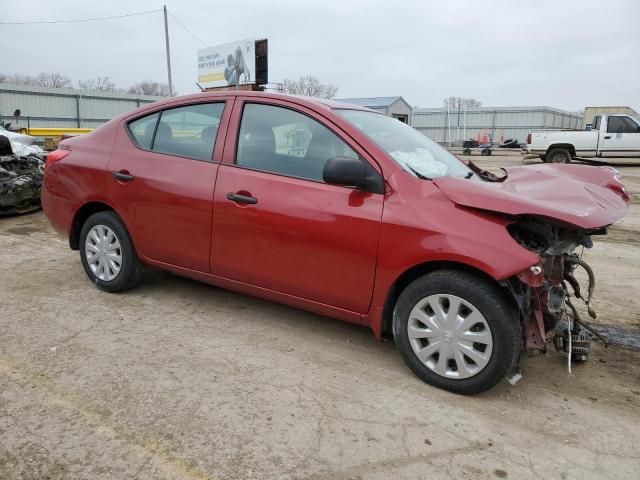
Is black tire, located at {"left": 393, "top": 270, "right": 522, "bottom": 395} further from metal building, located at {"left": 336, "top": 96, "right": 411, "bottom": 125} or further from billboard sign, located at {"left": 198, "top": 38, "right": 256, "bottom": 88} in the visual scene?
metal building, located at {"left": 336, "top": 96, "right": 411, "bottom": 125}

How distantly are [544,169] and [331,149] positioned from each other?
1.76 m

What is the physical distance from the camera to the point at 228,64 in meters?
29.9

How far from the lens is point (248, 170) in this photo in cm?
366

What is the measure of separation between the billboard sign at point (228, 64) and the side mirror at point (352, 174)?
22.6m

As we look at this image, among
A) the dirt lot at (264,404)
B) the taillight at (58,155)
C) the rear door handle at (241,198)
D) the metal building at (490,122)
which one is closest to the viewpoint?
the dirt lot at (264,404)

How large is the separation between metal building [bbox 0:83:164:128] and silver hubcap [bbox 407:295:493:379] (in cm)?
2828

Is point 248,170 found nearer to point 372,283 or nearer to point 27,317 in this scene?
point 372,283

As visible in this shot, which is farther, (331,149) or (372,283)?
(331,149)

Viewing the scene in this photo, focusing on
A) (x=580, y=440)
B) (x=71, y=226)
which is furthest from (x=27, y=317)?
(x=580, y=440)

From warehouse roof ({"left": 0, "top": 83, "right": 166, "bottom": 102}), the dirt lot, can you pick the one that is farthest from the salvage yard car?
warehouse roof ({"left": 0, "top": 83, "right": 166, "bottom": 102})

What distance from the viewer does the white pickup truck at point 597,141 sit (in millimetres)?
19297

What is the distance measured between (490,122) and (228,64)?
2223 cm

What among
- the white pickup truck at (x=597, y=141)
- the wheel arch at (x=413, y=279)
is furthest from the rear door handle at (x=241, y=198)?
the white pickup truck at (x=597, y=141)

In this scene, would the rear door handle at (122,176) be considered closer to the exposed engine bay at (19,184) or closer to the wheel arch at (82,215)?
the wheel arch at (82,215)
